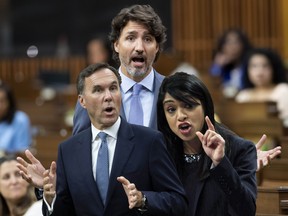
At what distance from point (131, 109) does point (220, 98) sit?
4.31m

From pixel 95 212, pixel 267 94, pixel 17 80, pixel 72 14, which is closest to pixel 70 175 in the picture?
pixel 95 212

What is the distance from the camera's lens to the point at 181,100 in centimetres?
354

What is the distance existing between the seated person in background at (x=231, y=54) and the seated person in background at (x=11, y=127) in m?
2.03

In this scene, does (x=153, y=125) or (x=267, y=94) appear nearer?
(x=153, y=125)

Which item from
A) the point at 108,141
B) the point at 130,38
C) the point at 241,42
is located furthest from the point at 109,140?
the point at 241,42

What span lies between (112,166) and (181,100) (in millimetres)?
352

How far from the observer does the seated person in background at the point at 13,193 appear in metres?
5.06

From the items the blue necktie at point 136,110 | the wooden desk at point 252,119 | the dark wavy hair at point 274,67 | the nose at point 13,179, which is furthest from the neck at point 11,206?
the dark wavy hair at point 274,67

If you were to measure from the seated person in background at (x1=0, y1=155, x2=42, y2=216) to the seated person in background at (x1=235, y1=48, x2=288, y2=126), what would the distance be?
285cm

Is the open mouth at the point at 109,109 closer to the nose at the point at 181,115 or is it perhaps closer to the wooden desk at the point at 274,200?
the nose at the point at 181,115

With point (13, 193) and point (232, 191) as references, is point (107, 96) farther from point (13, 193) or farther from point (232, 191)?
point (13, 193)

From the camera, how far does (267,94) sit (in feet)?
25.1

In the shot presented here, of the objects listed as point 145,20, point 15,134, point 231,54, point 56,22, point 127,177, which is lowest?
point 15,134

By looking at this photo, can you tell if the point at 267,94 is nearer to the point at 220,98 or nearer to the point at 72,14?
the point at 220,98
